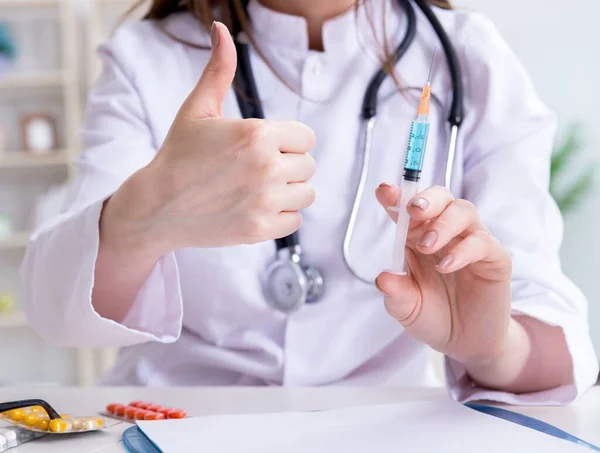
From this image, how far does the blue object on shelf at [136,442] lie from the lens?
616 millimetres

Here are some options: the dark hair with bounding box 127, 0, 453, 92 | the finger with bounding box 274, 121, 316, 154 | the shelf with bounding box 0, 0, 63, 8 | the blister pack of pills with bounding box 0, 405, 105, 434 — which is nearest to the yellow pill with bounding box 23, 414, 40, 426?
the blister pack of pills with bounding box 0, 405, 105, 434

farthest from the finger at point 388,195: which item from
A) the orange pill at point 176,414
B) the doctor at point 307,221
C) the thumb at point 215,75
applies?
the orange pill at point 176,414

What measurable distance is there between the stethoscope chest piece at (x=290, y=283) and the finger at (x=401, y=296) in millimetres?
218

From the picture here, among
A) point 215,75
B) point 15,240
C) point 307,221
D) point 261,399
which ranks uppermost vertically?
point 215,75

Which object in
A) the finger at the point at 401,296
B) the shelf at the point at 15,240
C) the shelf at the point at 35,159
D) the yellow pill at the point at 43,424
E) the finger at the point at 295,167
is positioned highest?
the finger at the point at 295,167

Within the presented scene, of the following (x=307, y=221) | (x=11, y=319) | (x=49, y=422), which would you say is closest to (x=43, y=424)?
(x=49, y=422)

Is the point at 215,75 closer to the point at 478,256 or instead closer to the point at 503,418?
the point at 478,256

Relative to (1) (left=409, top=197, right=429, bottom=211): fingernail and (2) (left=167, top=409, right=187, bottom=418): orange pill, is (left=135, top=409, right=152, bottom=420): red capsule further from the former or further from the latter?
(1) (left=409, top=197, right=429, bottom=211): fingernail

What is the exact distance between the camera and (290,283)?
0.96m

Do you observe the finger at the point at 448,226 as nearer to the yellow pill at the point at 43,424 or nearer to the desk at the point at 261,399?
the desk at the point at 261,399

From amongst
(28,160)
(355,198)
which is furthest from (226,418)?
(28,160)

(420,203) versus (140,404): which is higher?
(420,203)

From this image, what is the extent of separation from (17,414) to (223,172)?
0.28 meters

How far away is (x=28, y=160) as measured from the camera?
326 centimetres
